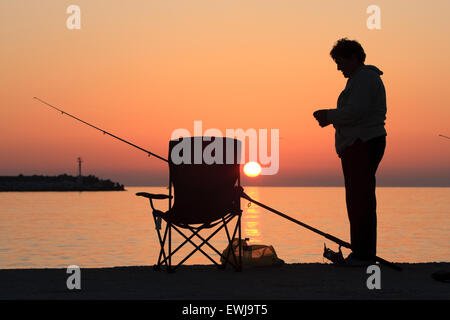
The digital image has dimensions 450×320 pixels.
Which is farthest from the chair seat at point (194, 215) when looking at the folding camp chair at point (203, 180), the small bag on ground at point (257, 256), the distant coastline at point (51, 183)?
the distant coastline at point (51, 183)

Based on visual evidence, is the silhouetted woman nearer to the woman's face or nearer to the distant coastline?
the woman's face

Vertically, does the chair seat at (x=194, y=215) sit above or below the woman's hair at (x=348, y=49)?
below

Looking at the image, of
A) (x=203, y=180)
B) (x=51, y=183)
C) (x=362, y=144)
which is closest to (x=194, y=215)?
(x=203, y=180)

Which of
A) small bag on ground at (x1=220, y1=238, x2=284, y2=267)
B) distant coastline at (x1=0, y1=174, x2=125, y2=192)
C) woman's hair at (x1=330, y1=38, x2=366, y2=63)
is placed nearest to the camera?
woman's hair at (x1=330, y1=38, x2=366, y2=63)

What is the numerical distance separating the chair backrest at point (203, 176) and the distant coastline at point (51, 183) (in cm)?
15887

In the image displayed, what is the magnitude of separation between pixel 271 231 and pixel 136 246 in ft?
44.1

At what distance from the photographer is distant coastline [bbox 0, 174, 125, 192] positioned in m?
166

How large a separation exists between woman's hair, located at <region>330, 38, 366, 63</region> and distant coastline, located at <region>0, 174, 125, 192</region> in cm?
15933

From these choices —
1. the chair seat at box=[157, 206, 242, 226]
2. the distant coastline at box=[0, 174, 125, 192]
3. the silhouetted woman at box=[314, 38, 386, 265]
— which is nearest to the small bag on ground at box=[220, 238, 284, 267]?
the chair seat at box=[157, 206, 242, 226]

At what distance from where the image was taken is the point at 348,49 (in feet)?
21.4

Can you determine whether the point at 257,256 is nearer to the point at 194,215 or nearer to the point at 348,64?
the point at 194,215

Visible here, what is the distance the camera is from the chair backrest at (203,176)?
6641 millimetres

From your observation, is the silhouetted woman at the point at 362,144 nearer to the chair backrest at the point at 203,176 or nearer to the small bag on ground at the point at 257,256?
the small bag on ground at the point at 257,256
